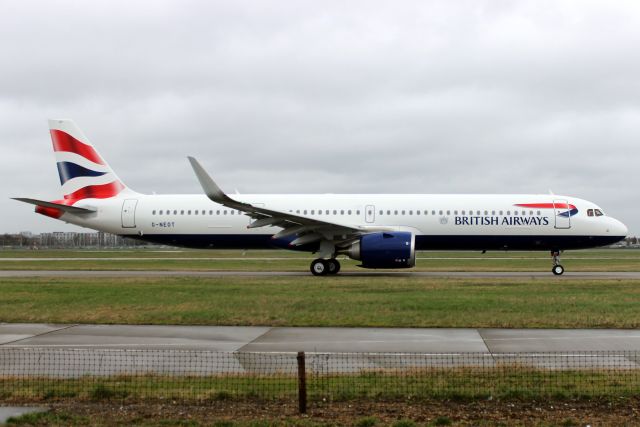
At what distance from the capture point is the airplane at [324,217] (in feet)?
91.8

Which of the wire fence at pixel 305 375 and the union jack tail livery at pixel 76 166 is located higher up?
the union jack tail livery at pixel 76 166

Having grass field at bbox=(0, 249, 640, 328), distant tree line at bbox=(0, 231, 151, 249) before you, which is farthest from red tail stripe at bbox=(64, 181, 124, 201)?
distant tree line at bbox=(0, 231, 151, 249)

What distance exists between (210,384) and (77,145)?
2488 centimetres

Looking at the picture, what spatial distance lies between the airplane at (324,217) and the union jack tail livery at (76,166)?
0.15 ft

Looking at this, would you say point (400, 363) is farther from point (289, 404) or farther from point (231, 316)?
point (231, 316)

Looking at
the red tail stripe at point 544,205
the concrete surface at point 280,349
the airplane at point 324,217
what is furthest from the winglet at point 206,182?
the red tail stripe at point 544,205

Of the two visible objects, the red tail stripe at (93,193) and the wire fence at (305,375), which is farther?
the red tail stripe at (93,193)

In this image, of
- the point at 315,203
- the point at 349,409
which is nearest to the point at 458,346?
the point at 349,409

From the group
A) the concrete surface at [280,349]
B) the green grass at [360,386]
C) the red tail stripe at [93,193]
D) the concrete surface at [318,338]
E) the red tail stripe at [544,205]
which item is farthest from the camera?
the red tail stripe at [93,193]

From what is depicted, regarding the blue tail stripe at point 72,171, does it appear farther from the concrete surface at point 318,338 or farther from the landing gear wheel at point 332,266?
the concrete surface at point 318,338

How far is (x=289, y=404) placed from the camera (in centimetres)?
716

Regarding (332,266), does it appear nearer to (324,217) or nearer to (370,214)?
(324,217)

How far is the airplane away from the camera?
91.8ft

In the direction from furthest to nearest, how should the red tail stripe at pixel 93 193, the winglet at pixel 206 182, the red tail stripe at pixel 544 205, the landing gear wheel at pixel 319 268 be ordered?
the red tail stripe at pixel 93 193 < the red tail stripe at pixel 544 205 < the landing gear wheel at pixel 319 268 < the winglet at pixel 206 182
